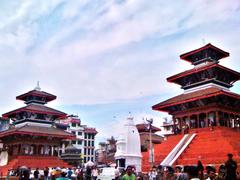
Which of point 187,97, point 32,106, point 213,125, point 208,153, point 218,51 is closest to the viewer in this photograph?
point 208,153

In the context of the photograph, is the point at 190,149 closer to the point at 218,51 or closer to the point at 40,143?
the point at 218,51

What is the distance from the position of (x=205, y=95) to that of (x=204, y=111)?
2629 mm

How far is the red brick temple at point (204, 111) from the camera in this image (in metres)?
29.6

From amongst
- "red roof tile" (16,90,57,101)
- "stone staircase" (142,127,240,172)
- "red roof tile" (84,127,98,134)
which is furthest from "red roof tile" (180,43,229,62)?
"red roof tile" (84,127,98,134)

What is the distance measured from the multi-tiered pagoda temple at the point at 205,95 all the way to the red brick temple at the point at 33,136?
51.1 feet

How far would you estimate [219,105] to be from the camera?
113 feet

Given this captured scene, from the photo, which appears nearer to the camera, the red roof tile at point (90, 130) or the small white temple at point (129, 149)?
the small white temple at point (129, 149)

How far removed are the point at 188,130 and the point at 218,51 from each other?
11.3 m

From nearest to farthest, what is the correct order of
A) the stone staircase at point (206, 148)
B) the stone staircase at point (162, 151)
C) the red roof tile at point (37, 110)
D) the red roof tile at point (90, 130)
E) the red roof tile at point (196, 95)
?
the stone staircase at point (206, 148)
the stone staircase at point (162, 151)
the red roof tile at point (196, 95)
the red roof tile at point (37, 110)
the red roof tile at point (90, 130)

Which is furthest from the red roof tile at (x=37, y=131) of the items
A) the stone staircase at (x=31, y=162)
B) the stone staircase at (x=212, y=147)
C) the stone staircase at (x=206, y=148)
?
the stone staircase at (x=212, y=147)

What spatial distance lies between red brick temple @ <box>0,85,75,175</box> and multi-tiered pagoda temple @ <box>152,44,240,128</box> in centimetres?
1557

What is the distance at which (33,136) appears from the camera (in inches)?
1742

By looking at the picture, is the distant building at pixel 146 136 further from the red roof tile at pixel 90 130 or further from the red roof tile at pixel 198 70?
the red roof tile at pixel 198 70

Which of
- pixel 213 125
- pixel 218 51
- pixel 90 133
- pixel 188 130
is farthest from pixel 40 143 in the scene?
pixel 90 133
